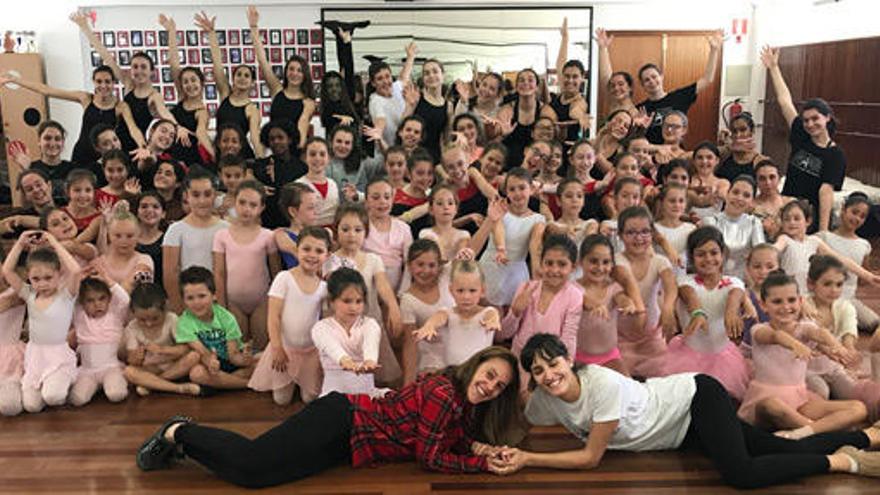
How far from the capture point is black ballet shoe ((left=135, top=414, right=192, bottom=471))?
9.41 ft

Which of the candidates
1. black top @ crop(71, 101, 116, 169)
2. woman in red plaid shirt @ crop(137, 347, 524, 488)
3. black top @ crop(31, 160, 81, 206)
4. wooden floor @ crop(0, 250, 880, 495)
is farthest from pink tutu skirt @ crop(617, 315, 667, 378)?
black top @ crop(71, 101, 116, 169)

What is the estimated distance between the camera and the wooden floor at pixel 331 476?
2746mm

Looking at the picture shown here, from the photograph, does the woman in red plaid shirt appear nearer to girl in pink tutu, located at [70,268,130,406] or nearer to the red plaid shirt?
the red plaid shirt

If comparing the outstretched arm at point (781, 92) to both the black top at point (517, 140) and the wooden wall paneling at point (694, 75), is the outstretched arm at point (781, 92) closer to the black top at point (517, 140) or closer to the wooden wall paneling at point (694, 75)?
the black top at point (517, 140)

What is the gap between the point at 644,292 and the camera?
376cm

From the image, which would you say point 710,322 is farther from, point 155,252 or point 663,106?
point 155,252

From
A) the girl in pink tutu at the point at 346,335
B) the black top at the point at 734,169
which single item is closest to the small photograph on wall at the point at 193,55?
the black top at the point at 734,169

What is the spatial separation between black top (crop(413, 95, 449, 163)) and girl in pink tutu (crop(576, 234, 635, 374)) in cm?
200

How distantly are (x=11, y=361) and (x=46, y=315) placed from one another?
1.06ft

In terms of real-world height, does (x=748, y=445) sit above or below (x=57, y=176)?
below

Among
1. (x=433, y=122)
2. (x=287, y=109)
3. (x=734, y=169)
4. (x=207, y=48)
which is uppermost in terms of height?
(x=207, y=48)

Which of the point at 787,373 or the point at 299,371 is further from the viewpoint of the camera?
the point at 299,371

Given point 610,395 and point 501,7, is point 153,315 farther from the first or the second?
point 501,7

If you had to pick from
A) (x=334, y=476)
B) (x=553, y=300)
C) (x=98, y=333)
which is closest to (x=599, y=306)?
(x=553, y=300)
